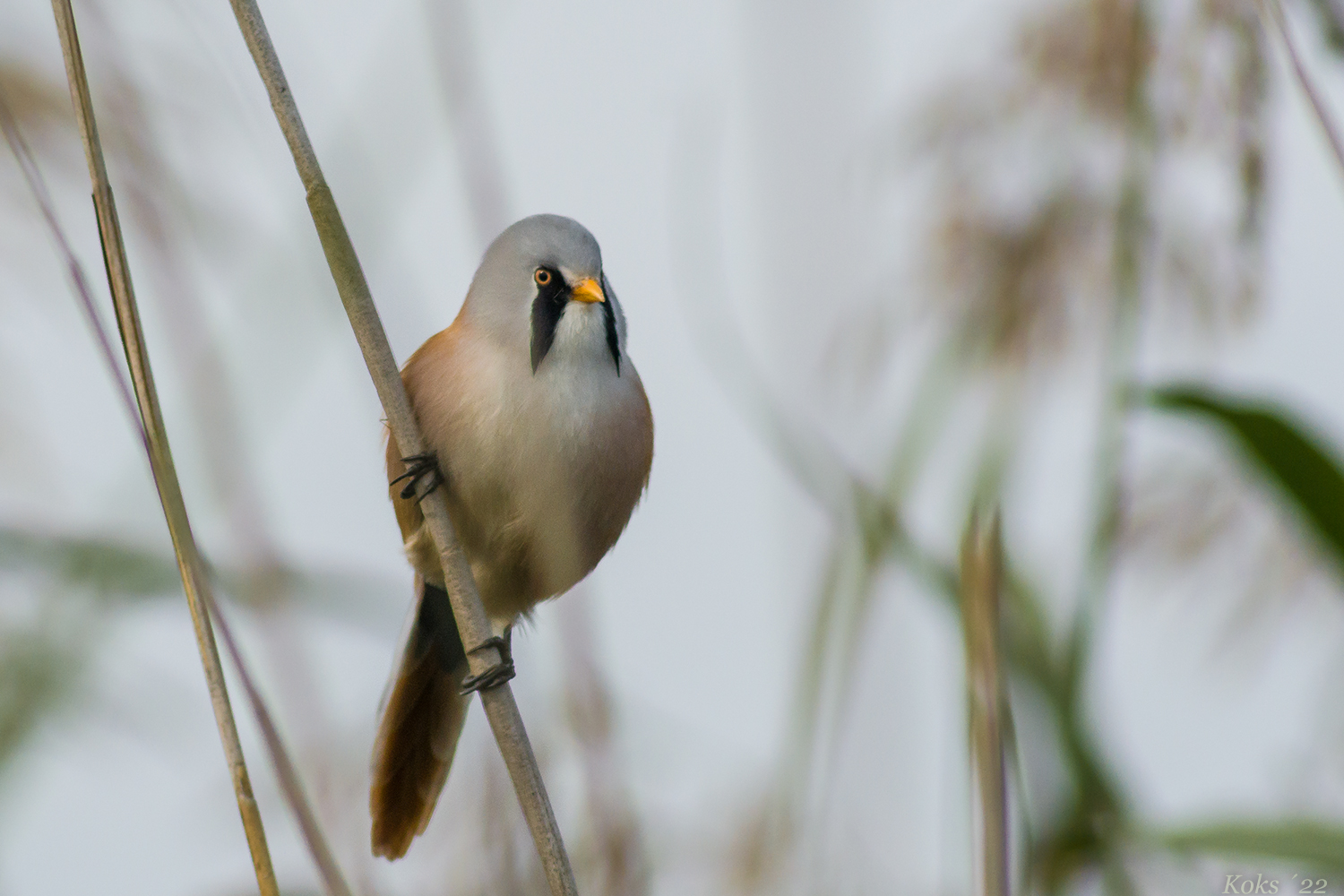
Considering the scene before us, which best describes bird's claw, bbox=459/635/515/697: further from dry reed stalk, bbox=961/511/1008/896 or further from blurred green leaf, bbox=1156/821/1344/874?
blurred green leaf, bbox=1156/821/1344/874

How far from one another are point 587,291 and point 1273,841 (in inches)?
44.2

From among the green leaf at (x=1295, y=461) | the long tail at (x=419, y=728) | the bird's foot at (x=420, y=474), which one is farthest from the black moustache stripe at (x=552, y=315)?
the green leaf at (x=1295, y=461)

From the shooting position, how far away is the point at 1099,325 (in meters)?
2.14

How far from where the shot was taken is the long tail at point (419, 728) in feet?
5.83

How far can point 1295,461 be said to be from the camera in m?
1.17

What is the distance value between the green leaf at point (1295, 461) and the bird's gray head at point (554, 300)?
90cm

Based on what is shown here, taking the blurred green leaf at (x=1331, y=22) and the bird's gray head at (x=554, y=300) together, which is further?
the bird's gray head at (x=554, y=300)

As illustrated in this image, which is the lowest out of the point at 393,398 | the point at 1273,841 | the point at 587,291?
the point at 1273,841

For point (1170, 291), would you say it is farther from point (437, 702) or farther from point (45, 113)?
point (45, 113)

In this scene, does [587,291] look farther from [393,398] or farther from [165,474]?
[165,474]

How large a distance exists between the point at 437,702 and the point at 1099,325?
134 centimetres

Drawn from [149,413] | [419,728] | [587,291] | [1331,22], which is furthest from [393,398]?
[1331,22]

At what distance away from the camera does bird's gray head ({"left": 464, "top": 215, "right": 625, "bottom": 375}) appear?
1.78 meters

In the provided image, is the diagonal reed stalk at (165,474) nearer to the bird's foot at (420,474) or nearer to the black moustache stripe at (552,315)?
the bird's foot at (420,474)
